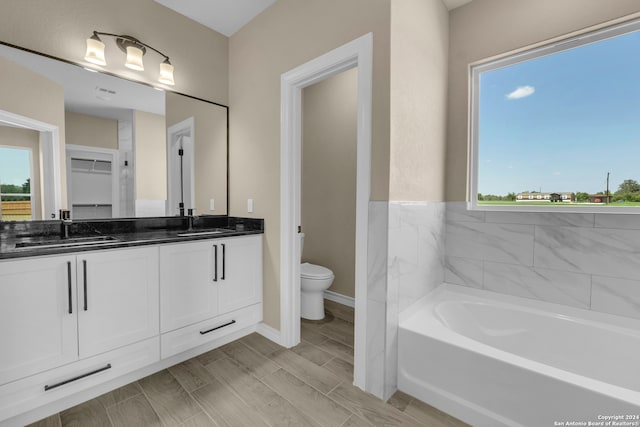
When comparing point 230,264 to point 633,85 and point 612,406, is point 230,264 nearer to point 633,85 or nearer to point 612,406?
point 612,406

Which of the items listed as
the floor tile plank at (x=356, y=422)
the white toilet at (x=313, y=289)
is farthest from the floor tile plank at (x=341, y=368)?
the white toilet at (x=313, y=289)

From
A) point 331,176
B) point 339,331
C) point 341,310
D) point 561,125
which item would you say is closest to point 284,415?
point 339,331

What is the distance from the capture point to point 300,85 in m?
2.05

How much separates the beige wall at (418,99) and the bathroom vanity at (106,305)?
1.32 meters

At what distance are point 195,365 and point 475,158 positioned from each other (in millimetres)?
2665

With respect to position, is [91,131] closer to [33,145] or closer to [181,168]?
[33,145]

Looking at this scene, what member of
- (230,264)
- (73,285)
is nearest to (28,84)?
(73,285)

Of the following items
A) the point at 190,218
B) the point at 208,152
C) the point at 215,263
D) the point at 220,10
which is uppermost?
the point at 220,10

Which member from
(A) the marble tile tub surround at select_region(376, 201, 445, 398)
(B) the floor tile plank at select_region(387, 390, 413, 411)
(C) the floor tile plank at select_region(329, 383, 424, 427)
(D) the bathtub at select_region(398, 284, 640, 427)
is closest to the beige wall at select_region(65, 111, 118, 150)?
(A) the marble tile tub surround at select_region(376, 201, 445, 398)

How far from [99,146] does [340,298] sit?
2642 millimetres

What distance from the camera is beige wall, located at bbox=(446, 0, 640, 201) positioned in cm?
169

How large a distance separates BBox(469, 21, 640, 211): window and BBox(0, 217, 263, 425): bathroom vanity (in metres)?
2.07

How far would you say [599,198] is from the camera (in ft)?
5.86

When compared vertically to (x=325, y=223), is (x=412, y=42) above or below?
Answer: above
